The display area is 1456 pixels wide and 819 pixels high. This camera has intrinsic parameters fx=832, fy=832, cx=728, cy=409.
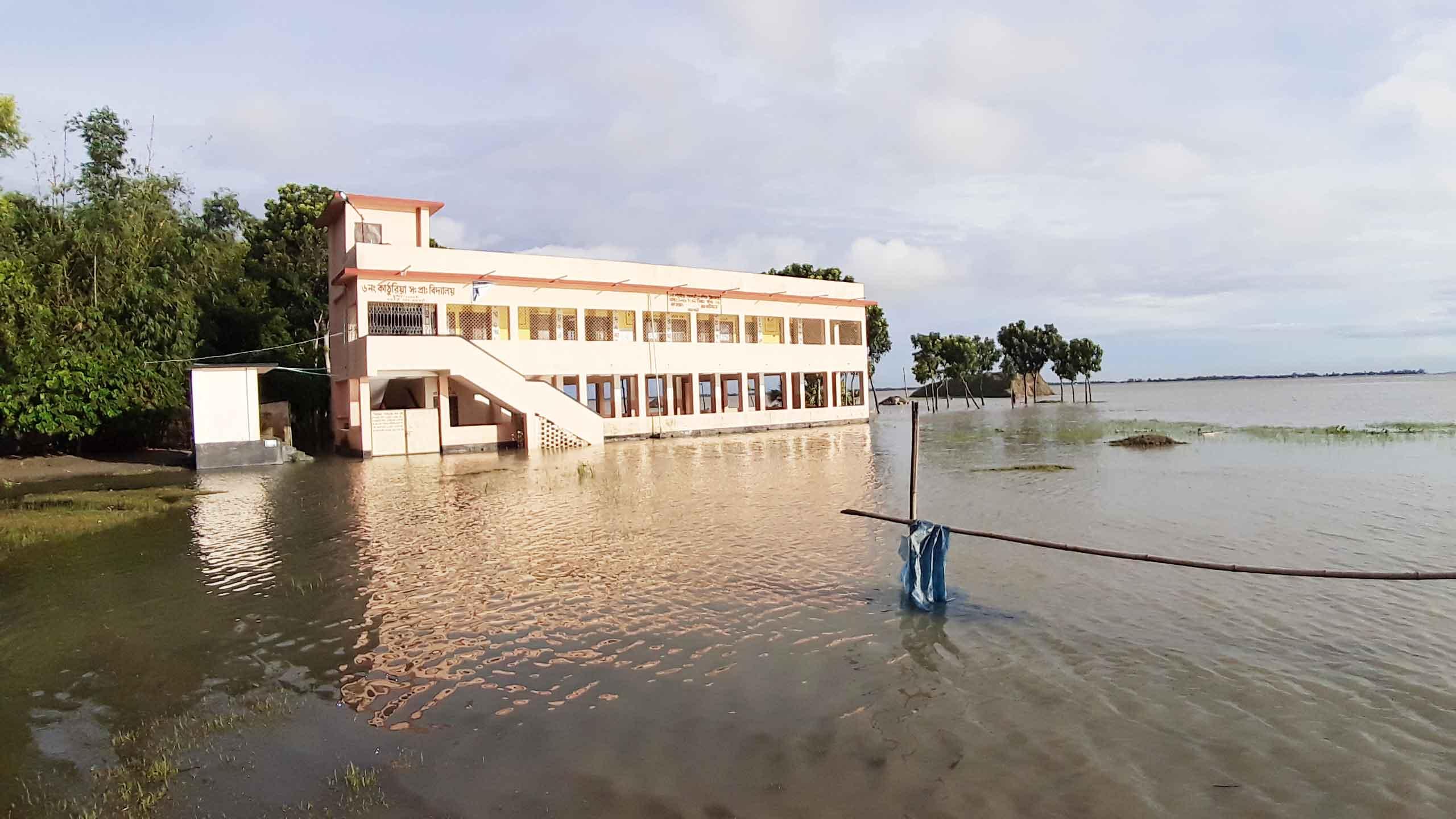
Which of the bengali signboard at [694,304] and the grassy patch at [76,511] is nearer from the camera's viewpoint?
the grassy patch at [76,511]

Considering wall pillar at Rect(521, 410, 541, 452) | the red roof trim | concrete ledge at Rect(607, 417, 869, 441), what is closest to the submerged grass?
concrete ledge at Rect(607, 417, 869, 441)

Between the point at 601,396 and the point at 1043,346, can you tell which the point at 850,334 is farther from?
the point at 1043,346

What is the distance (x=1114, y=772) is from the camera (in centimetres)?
480

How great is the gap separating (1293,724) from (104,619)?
33.4ft

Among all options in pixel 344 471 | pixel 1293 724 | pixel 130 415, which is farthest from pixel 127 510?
pixel 1293 724

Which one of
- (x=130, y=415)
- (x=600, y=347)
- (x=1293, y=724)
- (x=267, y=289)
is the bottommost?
(x=1293, y=724)

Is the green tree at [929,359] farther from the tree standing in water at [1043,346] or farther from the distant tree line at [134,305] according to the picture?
the distant tree line at [134,305]

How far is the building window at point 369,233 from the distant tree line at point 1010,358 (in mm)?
50494

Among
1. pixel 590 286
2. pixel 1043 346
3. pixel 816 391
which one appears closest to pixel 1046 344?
pixel 1043 346

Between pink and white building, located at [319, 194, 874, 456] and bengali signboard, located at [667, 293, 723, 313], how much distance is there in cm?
8

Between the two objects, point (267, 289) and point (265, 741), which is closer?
point (265, 741)

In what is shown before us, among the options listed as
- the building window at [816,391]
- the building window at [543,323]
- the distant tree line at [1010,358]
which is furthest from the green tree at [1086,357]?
the building window at [543,323]

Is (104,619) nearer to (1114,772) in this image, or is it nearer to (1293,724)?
(1114,772)

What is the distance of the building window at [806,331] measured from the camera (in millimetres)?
41531
